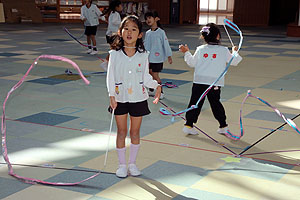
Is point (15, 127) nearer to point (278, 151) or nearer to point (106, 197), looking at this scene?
point (106, 197)

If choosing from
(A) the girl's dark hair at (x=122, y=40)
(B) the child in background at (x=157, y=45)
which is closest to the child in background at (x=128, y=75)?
(A) the girl's dark hair at (x=122, y=40)

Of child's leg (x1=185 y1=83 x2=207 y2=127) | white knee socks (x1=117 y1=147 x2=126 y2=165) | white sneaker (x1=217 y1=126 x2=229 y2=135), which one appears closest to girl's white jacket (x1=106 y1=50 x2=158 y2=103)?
white knee socks (x1=117 y1=147 x2=126 y2=165)

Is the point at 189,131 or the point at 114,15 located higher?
the point at 114,15

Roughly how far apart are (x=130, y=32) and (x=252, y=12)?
→ 24026mm

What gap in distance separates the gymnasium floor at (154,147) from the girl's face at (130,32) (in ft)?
3.84

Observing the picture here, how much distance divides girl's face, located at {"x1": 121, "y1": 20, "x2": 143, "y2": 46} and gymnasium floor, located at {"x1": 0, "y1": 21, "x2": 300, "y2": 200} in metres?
1.17

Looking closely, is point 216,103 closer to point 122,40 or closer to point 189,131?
point 189,131

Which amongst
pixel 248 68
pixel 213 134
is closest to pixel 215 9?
pixel 248 68

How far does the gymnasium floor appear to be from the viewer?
382 centimetres

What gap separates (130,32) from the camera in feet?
12.9

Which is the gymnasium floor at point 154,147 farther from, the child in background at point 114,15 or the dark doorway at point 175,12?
the dark doorway at point 175,12

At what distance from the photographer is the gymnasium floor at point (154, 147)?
151 inches

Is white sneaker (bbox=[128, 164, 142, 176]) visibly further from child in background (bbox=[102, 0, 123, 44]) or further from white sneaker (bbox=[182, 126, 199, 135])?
child in background (bbox=[102, 0, 123, 44])

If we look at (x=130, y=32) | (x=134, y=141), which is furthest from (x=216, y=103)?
(x=130, y=32)
